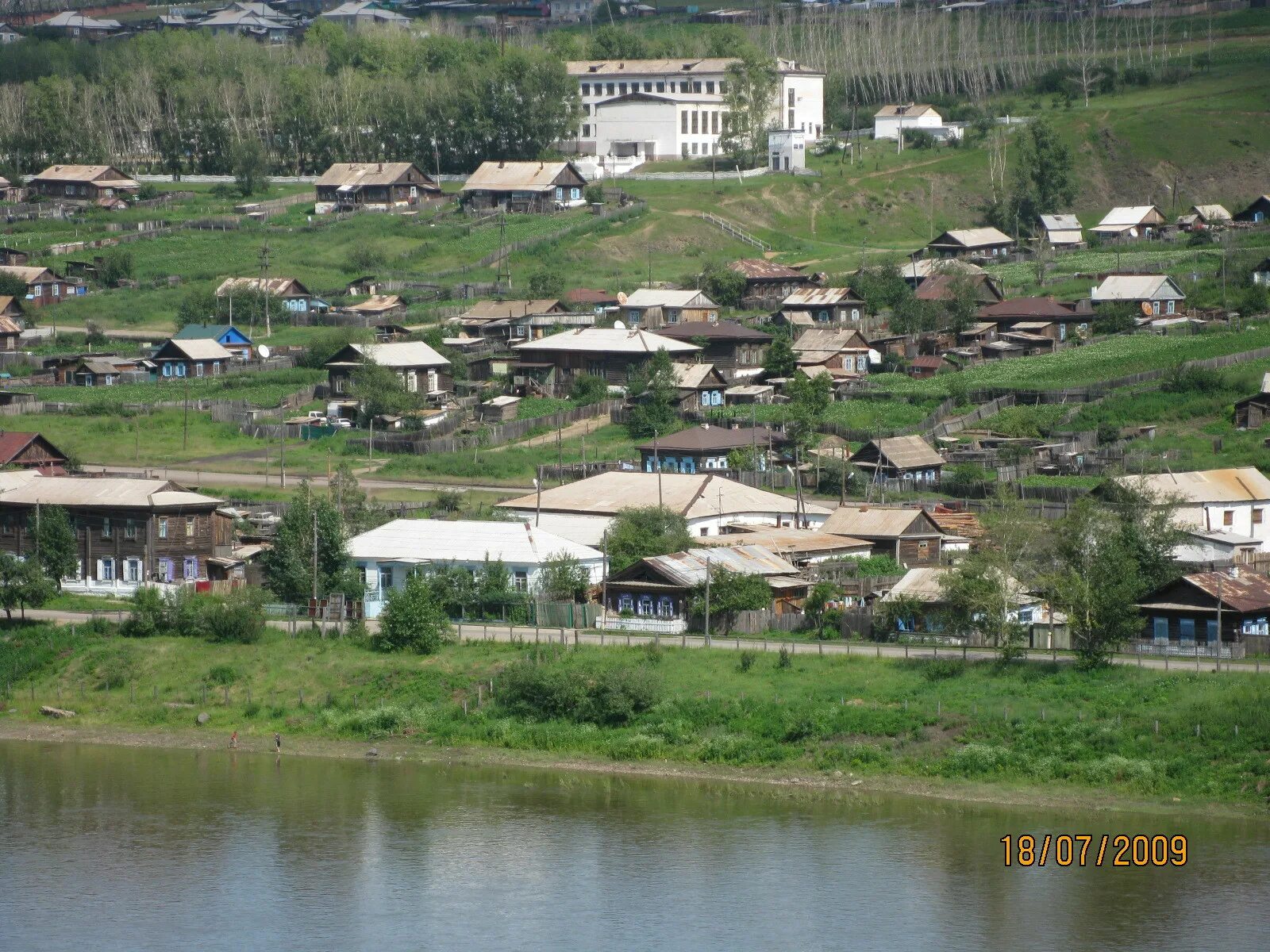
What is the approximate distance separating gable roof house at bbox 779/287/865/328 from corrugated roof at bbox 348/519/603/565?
40.3 meters

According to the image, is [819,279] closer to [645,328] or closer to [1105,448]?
[645,328]

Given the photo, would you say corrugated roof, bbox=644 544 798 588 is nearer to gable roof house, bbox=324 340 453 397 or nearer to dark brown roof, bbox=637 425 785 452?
dark brown roof, bbox=637 425 785 452

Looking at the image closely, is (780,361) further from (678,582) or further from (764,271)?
(678,582)

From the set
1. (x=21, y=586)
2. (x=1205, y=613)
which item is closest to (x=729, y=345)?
(x=21, y=586)

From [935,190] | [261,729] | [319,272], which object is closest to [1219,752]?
[261,729]

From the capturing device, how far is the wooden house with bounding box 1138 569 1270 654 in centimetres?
4597

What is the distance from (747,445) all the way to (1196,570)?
23.4m

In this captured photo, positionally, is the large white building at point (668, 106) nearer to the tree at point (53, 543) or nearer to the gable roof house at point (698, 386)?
the gable roof house at point (698, 386)

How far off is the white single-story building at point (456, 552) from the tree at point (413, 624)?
9.89 ft

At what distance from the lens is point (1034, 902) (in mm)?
35656

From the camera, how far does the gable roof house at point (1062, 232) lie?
4365 inches

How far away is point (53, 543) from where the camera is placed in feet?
182

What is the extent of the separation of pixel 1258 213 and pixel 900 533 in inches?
2318

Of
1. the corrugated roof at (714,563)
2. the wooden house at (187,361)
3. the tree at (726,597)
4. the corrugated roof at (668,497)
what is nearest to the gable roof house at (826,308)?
the wooden house at (187,361)
